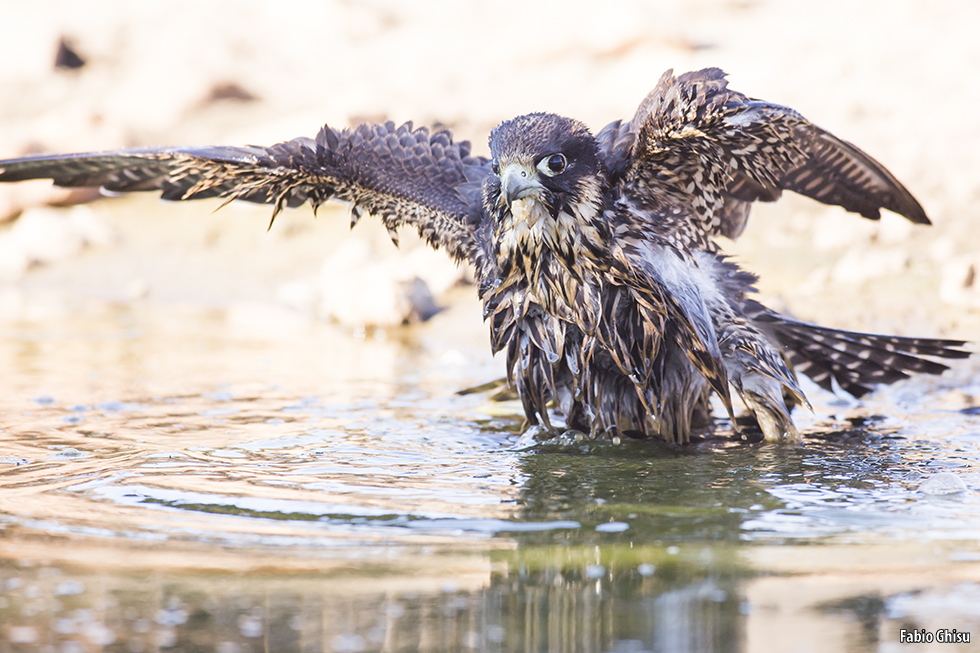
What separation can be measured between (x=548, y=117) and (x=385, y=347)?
349cm

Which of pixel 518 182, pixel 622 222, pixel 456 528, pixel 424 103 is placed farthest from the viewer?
pixel 424 103

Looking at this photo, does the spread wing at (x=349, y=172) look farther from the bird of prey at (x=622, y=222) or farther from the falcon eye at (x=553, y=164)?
the falcon eye at (x=553, y=164)

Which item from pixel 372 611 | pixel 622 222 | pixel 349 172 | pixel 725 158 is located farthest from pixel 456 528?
pixel 349 172

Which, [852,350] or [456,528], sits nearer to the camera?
[456,528]

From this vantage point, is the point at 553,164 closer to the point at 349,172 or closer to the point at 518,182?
the point at 518,182

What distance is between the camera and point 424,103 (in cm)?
1098

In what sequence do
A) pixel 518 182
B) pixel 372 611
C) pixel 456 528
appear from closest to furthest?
pixel 372 611, pixel 456 528, pixel 518 182

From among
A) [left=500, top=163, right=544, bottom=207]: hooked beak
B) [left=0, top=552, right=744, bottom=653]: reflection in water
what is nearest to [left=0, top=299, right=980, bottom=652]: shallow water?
[left=0, top=552, right=744, bottom=653]: reflection in water

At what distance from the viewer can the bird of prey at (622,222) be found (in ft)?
12.9

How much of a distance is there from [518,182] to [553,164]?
6.1 inches

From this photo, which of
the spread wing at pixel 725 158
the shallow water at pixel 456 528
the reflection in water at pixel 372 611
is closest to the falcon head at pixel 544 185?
the spread wing at pixel 725 158

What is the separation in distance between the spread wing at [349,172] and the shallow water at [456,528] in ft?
3.11

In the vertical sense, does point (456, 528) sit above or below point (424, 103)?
below

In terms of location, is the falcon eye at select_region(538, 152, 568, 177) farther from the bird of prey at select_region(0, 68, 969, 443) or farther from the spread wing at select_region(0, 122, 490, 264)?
the spread wing at select_region(0, 122, 490, 264)
